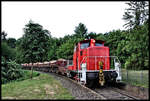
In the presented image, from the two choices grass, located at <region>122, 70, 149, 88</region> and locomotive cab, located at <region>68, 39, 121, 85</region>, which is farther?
locomotive cab, located at <region>68, 39, 121, 85</region>

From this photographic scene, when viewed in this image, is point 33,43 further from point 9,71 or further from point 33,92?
point 33,92

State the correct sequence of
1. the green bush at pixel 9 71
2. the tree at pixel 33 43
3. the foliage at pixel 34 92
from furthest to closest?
the tree at pixel 33 43, the green bush at pixel 9 71, the foliage at pixel 34 92

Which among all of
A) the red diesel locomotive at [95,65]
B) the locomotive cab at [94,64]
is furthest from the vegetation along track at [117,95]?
the locomotive cab at [94,64]

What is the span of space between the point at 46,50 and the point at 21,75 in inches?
178

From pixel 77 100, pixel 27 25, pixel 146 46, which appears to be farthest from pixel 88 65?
pixel 27 25

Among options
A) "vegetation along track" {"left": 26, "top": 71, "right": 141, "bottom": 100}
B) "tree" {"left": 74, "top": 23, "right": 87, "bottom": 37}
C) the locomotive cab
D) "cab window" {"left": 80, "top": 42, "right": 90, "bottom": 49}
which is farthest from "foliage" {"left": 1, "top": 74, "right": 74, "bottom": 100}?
"tree" {"left": 74, "top": 23, "right": 87, "bottom": 37}

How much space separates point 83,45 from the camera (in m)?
12.6

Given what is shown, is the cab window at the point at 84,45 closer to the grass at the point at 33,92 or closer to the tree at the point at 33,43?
the grass at the point at 33,92

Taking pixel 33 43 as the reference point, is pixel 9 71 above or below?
below

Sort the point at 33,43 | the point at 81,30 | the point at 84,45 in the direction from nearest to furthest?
the point at 84,45 < the point at 33,43 < the point at 81,30

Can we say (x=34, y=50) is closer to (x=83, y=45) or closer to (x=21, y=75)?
(x=21, y=75)

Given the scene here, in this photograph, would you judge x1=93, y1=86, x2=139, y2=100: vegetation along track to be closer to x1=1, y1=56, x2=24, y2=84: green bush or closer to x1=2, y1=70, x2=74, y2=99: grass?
x1=2, y1=70, x2=74, y2=99: grass

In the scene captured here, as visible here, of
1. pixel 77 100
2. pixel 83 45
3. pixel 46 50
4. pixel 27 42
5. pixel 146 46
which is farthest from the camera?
pixel 46 50

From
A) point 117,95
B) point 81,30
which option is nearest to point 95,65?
point 117,95
